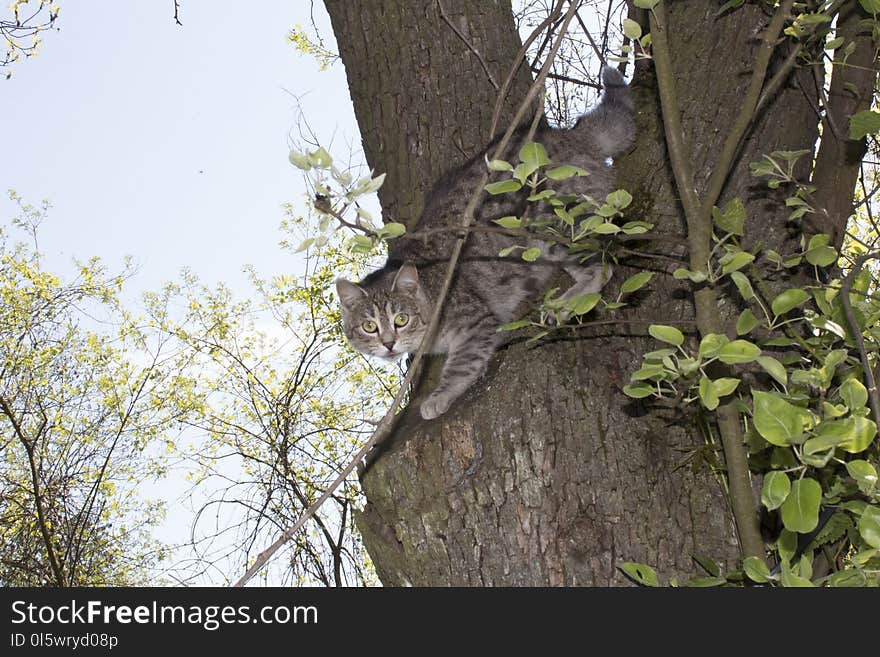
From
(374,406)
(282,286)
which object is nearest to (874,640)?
(374,406)

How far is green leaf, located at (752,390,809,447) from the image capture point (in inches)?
51.9

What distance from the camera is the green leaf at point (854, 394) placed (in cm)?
143

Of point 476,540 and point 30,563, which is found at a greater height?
point 30,563

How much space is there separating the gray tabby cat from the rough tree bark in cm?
13

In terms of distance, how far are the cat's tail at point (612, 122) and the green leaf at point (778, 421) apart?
175 centimetres

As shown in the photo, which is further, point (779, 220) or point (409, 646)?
point (779, 220)

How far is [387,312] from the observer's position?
11.3ft

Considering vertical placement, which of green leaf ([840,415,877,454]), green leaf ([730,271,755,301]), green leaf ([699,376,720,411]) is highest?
green leaf ([730,271,755,301])

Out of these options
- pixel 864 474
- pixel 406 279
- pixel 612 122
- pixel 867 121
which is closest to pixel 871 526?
pixel 864 474

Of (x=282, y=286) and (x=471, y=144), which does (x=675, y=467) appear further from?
(x=282, y=286)

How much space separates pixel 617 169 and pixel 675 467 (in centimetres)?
111

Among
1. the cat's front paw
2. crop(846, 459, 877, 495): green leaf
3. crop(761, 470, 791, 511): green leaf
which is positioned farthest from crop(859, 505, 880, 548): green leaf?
the cat's front paw

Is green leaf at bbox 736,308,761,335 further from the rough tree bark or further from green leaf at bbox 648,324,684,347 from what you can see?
the rough tree bark

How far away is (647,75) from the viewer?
2996 millimetres
